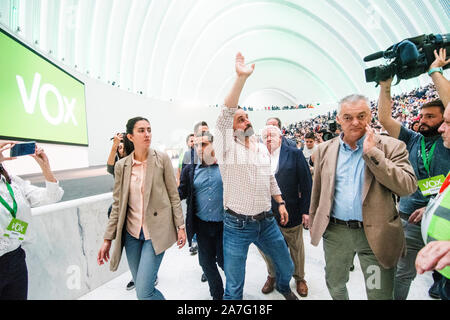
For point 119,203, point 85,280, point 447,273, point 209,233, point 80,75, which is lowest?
point 85,280

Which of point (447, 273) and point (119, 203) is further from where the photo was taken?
point (119, 203)

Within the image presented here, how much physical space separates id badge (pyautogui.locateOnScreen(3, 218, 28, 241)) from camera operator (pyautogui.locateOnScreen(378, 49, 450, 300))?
296 centimetres

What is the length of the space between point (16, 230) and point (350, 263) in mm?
2440

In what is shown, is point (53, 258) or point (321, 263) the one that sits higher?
point (53, 258)

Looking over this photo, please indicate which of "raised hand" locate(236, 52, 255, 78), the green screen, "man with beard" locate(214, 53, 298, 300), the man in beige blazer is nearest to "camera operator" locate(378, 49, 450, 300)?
the man in beige blazer

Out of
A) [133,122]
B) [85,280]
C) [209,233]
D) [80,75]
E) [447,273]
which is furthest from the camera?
[80,75]

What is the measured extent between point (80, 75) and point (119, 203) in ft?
41.1

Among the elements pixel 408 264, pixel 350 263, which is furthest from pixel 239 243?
pixel 408 264

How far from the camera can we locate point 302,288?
7.94ft

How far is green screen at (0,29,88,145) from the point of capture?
17.5 ft

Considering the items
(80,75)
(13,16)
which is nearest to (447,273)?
(13,16)

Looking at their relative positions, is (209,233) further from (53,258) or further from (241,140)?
(53,258)

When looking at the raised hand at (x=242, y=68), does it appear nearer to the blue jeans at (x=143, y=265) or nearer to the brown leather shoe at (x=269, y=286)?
the blue jeans at (x=143, y=265)

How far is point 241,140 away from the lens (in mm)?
1940
